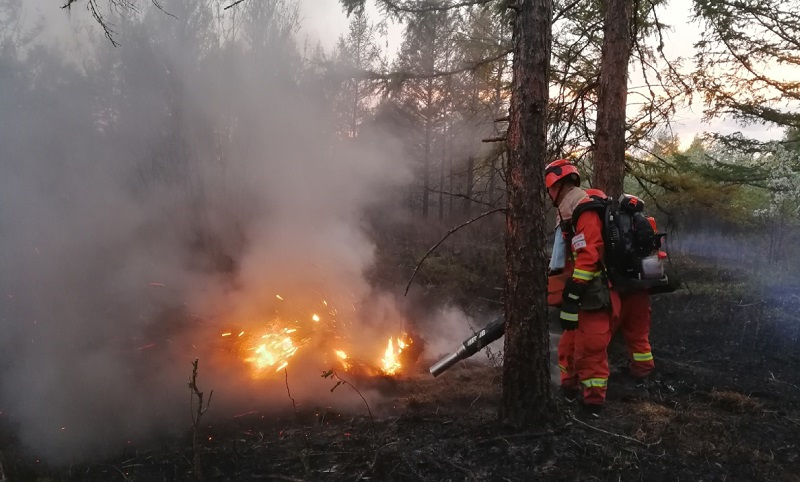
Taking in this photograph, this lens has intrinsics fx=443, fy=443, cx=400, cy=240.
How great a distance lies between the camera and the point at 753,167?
44.3ft

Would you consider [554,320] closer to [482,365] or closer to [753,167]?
[482,365]

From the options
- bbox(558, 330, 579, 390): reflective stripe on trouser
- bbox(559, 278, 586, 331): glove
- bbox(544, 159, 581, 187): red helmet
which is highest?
bbox(544, 159, 581, 187): red helmet

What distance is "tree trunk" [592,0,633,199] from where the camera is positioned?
5.83 meters

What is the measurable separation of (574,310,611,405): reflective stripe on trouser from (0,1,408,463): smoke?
2.69 metres

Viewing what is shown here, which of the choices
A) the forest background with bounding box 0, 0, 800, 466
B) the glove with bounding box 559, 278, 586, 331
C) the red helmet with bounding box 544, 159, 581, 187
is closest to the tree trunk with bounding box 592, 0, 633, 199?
the forest background with bounding box 0, 0, 800, 466

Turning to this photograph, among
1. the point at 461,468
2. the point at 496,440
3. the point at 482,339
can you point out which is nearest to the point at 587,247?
the point at 482,339

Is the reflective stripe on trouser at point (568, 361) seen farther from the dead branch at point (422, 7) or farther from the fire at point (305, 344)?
the dead branch at point (422, 7)

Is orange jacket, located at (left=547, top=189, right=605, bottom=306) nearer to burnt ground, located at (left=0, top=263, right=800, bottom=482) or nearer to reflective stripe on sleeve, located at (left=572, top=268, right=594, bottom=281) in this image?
reflective stripe on sleeve, located at (left=572, top=268, right=594, bottom=281)

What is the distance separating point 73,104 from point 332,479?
6779mm

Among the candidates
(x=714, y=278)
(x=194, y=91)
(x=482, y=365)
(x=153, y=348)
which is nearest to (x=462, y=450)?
(x=482, y=365)

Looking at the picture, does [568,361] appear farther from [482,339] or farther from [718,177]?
[718,177]

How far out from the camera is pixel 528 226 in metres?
3.59

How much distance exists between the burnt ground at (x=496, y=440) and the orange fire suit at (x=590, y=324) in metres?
0.29

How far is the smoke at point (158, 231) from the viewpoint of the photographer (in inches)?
212
